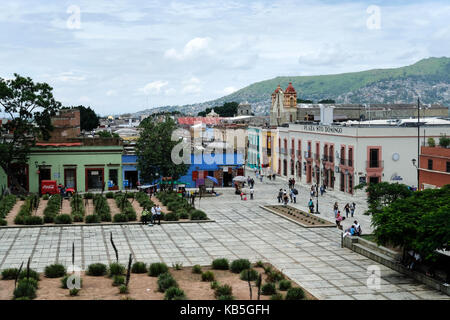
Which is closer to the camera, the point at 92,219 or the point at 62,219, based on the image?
the point at 62,219

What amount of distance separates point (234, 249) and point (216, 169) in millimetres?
30312

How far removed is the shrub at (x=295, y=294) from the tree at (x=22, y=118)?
3645 centimetres

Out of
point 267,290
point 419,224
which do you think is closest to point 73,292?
point 267,290

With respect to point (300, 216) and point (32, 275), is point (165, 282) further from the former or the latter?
point (300, 216)

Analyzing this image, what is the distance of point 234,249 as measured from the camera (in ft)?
86.9

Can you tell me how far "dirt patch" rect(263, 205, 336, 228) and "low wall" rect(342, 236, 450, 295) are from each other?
6069 millimetres

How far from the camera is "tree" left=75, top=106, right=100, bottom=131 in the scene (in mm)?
119125

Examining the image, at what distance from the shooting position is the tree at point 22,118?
159 feet

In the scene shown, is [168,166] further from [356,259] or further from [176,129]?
[356,259]

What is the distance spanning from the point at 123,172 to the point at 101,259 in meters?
30.7

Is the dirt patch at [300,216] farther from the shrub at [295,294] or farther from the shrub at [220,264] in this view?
the shrub at [295,294]

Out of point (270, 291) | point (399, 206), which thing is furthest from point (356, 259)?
point (270, 291)

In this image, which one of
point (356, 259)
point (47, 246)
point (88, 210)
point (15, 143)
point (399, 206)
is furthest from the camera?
point (15, 143)
